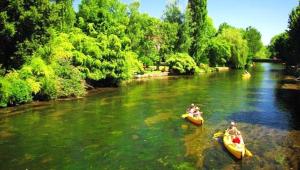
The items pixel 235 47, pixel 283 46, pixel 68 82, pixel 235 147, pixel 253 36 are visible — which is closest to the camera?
pixel 235 147

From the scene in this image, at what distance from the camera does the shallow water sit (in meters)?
21.9

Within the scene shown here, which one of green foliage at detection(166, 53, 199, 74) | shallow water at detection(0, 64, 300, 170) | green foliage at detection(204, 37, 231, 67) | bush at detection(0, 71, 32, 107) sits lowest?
shallow water at detection(0, 64, 300, 170)

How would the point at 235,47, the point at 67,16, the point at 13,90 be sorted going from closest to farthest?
the point at 13,90 < the point at 67,16 < the point at 235,47

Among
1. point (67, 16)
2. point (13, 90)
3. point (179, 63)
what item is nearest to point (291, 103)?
point (13, 90)

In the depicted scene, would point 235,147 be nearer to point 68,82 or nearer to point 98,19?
point 68,82

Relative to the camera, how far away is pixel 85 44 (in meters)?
53.0

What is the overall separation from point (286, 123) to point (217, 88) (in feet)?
82.5

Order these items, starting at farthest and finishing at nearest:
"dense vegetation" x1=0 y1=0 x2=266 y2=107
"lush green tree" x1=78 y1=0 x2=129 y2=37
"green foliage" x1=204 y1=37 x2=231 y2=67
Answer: "green foliage" x1=204 y1=37 x2=231 y2=67, "lush green tree" x1=78 y1=0 x2=129 y2=37, "dense vegetation" x1=0 y1=0 x2=266 y2=107

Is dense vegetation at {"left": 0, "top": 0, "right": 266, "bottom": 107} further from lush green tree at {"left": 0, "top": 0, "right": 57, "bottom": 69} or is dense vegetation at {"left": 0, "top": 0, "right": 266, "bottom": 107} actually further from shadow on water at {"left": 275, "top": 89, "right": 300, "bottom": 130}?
shadow on water at {"left": 275, "top": 89, "right": 300, "bottom": 130}

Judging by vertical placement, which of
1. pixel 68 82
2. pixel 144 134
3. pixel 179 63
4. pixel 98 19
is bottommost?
pixel 144 134

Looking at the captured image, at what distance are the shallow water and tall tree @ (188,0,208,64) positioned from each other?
169 feet

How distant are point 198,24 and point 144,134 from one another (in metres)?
72.3

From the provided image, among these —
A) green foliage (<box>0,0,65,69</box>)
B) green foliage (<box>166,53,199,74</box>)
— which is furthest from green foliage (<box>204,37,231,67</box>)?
green foliage (<box>0,0,65,69</box>)

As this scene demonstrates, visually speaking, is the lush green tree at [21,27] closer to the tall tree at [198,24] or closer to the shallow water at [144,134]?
the shallow water at [144,134]
